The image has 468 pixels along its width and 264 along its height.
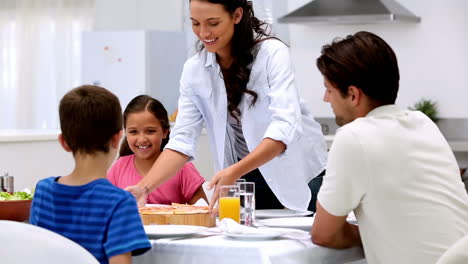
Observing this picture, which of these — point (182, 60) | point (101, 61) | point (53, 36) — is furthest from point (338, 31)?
point (53, 36)

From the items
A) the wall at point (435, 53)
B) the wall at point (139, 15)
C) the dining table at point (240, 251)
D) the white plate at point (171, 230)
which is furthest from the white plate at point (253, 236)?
the wall at point (139, 15)

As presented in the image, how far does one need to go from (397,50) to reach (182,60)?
173 centimetres

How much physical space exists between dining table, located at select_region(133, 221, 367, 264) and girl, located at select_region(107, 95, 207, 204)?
80cm

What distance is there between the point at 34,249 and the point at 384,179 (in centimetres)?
74

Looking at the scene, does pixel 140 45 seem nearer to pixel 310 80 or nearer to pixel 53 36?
pixel 310 80

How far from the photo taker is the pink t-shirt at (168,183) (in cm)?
279

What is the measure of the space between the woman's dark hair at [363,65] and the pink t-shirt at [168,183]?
3.35 ft

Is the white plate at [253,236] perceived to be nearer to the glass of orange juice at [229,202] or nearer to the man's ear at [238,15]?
the glass of orange juice at [229,202]

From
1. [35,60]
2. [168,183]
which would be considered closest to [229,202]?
[168,183]

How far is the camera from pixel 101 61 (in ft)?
22.3

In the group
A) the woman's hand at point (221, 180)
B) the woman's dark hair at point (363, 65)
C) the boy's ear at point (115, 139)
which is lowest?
the woman's hand at point (221, 180)

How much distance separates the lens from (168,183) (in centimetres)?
282

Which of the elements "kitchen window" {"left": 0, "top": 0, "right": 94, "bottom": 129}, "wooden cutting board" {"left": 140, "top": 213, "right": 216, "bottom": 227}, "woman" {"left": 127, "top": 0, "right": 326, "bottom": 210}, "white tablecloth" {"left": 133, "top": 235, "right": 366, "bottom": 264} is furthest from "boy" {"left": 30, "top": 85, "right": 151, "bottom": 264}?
"kitchen window" {"left": 0, "top": 0, "right": 94, "bottom": 129}

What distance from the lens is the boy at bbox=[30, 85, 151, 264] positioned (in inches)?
65.4
